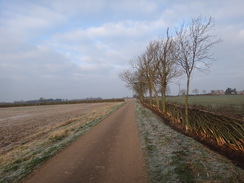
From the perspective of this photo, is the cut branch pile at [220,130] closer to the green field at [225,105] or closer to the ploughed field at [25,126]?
the green field at [225,105]

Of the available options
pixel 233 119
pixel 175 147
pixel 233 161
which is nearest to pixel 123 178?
pixel 175 147

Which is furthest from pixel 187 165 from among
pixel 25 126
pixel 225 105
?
pixel 25 126

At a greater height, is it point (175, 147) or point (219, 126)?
point (219, 126)

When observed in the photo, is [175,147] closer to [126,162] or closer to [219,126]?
[219,126]

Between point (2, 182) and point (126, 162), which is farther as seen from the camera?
point (126, 162)

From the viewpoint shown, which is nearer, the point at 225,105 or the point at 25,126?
the point at 225,105

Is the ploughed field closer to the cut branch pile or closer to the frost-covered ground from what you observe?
the frost-covered ground

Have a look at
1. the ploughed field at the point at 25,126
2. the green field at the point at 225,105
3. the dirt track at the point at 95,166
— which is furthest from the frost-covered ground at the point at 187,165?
the ploughed field at the point at 25,126

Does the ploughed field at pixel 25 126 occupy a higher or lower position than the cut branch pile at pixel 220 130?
lower

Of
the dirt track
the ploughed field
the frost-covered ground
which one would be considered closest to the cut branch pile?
the frost-covered ground

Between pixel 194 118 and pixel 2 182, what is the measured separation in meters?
9.45

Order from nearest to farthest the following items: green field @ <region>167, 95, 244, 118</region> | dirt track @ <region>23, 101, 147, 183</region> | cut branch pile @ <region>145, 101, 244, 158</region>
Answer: dirt track @ <region>23, 101, 147, 183</region> → cut branch pile @ <region>145, 101, 244, 158</region> → green field @ <region>167, 95, 244, 118</region>

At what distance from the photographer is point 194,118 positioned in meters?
9.46

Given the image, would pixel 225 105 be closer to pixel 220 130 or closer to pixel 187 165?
pixel 220 130
